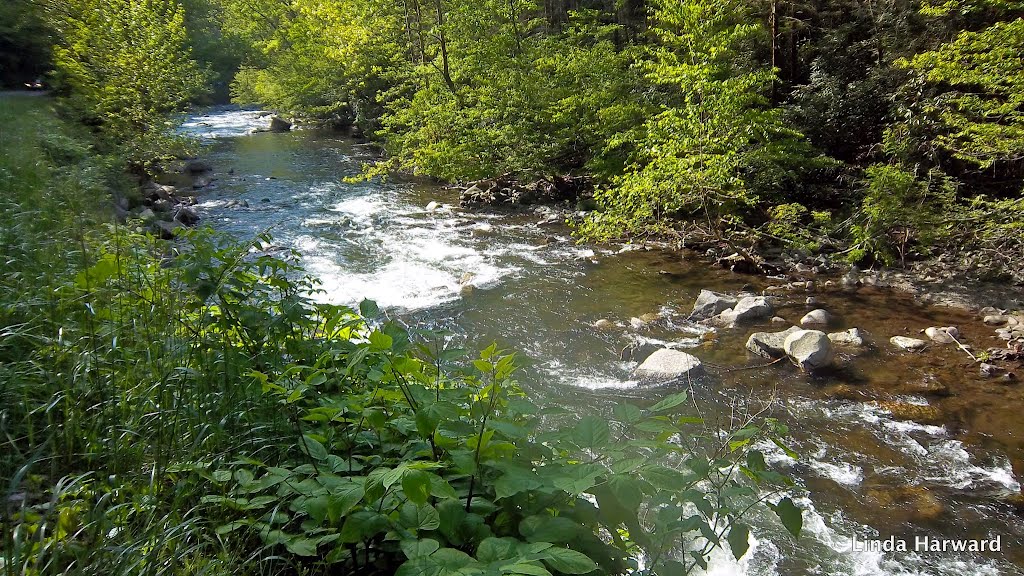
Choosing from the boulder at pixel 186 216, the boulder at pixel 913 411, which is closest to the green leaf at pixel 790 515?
the boulder at pixel 913 411

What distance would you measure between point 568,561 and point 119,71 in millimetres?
15370

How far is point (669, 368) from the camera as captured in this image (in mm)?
6730

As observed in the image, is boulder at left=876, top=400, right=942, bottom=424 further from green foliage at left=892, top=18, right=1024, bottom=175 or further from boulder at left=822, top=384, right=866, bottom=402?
green foliage at left=892, top=18, right=1024, bottom=175

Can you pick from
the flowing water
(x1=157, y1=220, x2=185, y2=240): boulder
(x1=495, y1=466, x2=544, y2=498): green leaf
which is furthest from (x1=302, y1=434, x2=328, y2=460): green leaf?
(x1=157, y1=220, x2=185, y2=240): boulder

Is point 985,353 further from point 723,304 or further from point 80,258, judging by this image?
point 80,258

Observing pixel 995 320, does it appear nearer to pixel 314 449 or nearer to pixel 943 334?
pixel 943 334

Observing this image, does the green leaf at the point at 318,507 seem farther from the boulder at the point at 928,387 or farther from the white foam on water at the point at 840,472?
the boulder at the point at 928,387

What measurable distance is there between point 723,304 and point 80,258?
7580 millimetres

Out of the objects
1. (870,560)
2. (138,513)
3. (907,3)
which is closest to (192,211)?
(138,513)

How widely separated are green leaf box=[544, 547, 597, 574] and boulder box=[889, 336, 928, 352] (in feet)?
24.3

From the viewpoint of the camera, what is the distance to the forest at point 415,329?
1793mm

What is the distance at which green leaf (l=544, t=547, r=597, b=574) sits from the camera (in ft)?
4.66

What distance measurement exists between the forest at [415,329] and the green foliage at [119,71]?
7 cm

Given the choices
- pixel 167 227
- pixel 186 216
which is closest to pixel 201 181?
pixel 186 216
